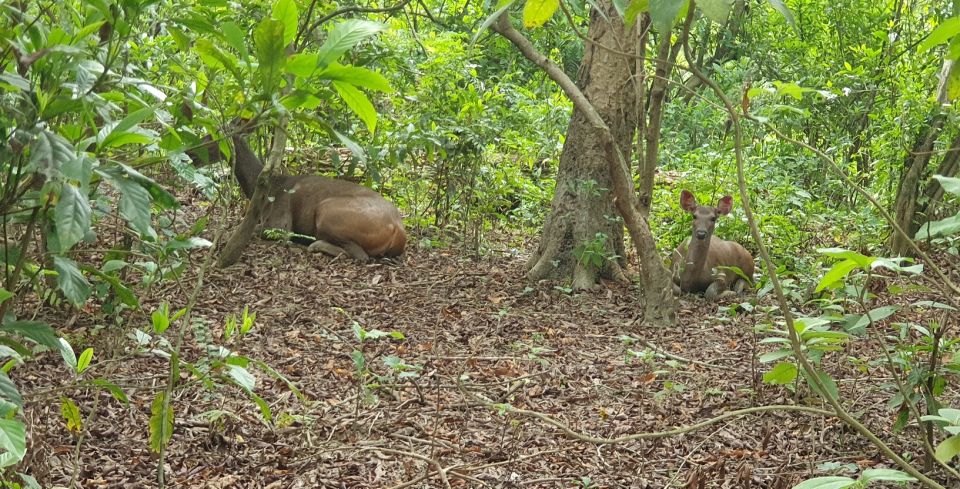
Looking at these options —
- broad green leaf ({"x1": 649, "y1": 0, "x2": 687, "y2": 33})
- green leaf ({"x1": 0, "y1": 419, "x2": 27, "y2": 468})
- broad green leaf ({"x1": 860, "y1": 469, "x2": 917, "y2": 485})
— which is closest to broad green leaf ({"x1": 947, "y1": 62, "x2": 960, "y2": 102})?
broad green leaf ({"x1": 860, "y1": 469, "x2": 917, "y2": 485})

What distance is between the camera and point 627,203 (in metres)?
7.70

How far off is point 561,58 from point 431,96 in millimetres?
7101

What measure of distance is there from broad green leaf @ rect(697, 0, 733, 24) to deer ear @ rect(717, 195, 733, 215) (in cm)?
817

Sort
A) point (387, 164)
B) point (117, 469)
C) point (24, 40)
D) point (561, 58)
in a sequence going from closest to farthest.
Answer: point (24, 40) → point (117, 469) → point (387, 164) → point (561, 58)

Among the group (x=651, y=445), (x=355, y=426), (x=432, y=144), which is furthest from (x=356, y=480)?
(x=432, y=144)

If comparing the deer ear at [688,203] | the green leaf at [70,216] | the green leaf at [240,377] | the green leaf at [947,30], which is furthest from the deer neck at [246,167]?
the green leaf at [947,30]

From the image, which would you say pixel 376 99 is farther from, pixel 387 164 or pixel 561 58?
pixel 561 58

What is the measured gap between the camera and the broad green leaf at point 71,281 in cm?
255

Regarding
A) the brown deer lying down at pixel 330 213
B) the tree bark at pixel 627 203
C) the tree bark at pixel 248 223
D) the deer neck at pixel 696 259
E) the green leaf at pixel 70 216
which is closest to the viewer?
the green leaf at pixel 70 216

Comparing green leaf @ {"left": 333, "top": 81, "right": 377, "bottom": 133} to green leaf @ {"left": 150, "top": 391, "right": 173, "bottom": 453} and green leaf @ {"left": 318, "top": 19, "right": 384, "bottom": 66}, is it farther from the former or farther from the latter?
green leaf @ {"left": 150, "top": 391, "right": 173, "bottom": 453}

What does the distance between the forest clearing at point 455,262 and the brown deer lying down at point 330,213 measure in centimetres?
3

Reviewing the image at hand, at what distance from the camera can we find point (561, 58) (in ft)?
54.6

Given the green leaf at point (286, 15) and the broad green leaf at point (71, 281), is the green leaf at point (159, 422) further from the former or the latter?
the green leaf at point (286, 15)

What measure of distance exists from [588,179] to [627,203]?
150 cm
